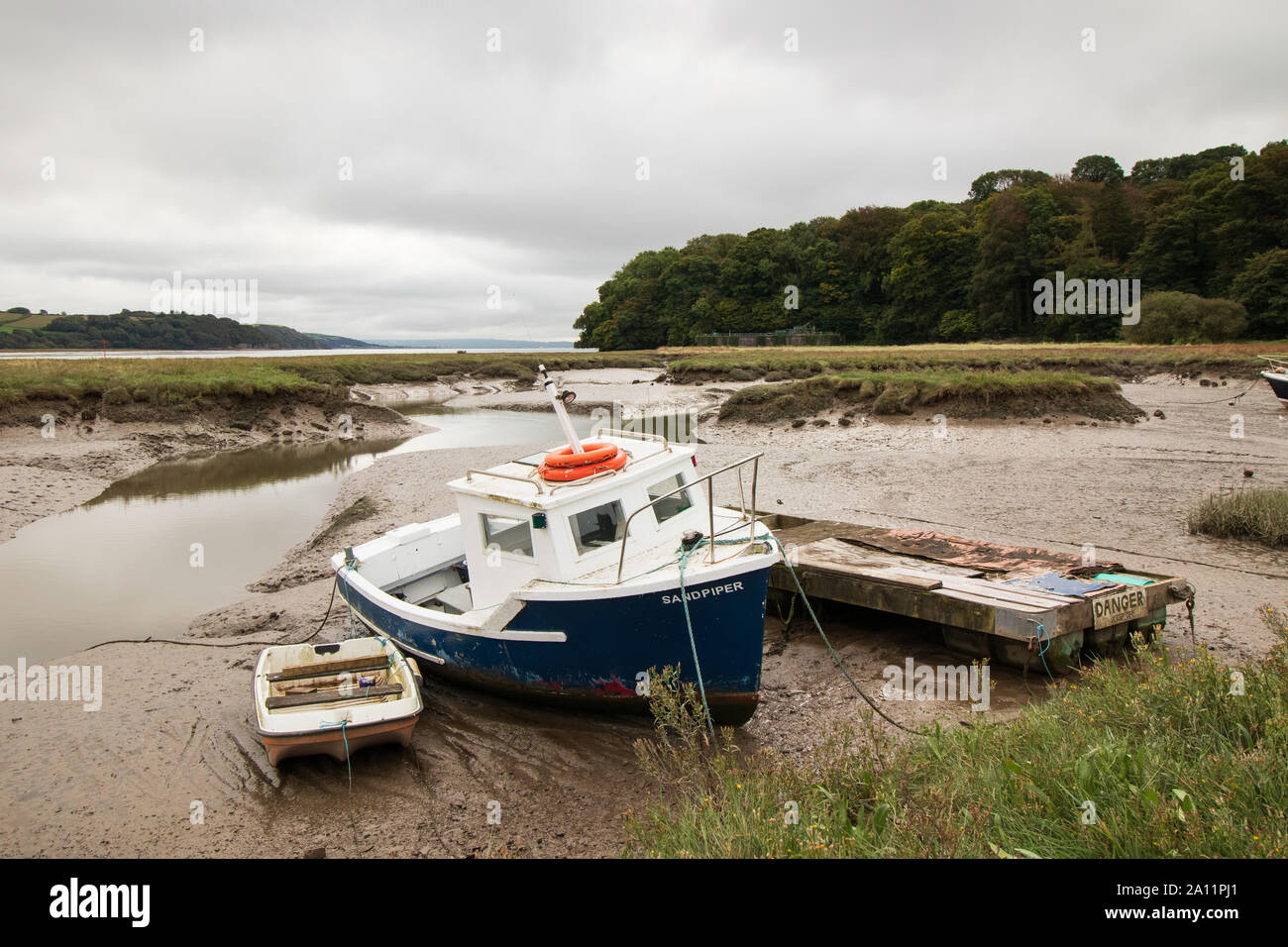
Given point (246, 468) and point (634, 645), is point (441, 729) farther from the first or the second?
point (246, 468)

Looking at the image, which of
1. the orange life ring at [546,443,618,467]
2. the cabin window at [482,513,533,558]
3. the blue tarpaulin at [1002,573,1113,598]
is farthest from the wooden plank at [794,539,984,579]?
the cabin window at [482,513,533,558]

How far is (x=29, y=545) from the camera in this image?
1648cm

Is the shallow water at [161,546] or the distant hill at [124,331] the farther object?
the distant hill at [124,331]

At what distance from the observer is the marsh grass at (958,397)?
27.4 meters

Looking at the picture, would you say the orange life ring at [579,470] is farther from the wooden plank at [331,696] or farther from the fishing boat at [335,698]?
the wooden plank at [331,696]

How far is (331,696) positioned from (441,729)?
1.28m

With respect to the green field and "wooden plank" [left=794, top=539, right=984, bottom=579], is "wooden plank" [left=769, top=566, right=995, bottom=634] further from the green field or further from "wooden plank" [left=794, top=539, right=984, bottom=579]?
the green field

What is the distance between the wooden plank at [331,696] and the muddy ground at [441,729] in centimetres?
61

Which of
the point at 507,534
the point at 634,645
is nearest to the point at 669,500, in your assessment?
the point at 507,534

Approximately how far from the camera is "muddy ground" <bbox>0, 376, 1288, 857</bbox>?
7.02m

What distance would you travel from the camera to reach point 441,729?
8875 mm

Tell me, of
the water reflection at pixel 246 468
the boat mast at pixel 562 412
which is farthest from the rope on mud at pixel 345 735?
the water reflection at pixel 246 468

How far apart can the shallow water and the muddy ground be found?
3.41 feet
